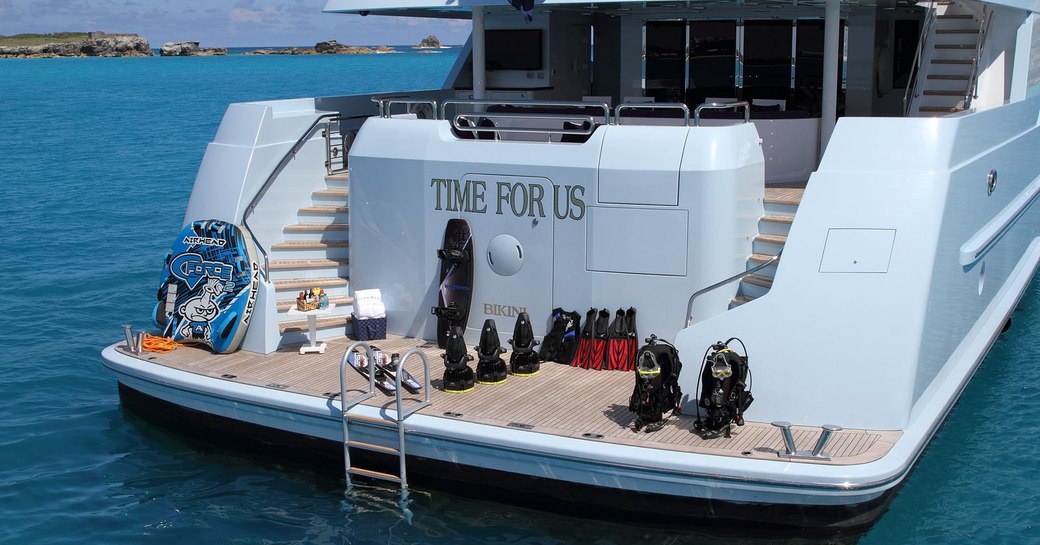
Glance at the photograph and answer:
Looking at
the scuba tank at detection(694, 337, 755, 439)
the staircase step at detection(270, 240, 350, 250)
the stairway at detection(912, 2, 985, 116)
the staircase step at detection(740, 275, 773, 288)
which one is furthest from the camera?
the stairway at detection(912, 2, 985, 116)

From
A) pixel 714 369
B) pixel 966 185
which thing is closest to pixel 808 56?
pixel 966 185

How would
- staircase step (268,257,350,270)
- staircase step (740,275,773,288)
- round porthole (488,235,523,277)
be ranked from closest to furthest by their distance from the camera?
staircase step (740,275,773,288) < round porthole (488,235,523,277) < staircase step (268,257,350,270)

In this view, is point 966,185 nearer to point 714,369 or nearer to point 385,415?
point 714,369

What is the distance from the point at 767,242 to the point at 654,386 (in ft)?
7.48

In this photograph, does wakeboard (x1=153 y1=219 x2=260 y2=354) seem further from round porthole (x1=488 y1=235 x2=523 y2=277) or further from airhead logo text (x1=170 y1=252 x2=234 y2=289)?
round porthole (x1=488 y1=235 x2=523 y2=277)

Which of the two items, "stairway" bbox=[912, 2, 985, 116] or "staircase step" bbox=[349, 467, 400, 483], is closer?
"staircase step" bbox=[349, 467, 400, 483]

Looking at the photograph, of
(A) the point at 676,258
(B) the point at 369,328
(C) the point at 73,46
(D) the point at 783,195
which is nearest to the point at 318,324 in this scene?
(B) the point at 369,328

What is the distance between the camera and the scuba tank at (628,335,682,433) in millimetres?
7652

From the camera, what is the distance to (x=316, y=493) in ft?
28.0

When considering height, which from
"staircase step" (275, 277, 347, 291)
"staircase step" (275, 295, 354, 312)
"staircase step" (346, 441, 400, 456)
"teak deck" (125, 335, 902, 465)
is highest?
"staircase step" (275, 277, 347, 291)

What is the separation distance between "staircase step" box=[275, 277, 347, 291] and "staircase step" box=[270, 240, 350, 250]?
37 centimetres

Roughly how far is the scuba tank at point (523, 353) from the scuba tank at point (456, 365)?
1.90 feet

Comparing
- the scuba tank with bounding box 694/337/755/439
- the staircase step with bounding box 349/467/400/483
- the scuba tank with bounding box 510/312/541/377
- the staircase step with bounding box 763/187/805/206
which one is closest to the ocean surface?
the staircase step with bounding box 349/467/400/483

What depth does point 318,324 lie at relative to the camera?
33.0 ft
